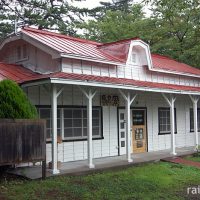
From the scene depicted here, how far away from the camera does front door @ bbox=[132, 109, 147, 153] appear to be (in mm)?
17016

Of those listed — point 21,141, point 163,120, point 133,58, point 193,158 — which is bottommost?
point 193,158

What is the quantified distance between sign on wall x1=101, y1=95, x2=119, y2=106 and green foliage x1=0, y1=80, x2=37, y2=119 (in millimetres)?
5122

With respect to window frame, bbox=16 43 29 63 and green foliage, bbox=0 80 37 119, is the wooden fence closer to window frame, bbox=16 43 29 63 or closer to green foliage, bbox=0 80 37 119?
green foliage, bbox=0 80 37 119

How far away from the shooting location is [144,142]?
57.6 feet

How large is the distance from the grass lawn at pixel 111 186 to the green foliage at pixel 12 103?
192 cm

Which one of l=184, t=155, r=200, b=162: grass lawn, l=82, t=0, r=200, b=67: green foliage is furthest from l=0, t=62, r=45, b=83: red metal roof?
l=82, t=0, r=200, b=67: green foliage

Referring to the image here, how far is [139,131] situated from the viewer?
17297 millimetres

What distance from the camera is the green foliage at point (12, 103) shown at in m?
10.4

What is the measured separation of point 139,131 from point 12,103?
819cm

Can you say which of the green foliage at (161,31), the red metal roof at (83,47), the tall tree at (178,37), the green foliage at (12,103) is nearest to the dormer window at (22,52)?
the red metal roof at (83,47)

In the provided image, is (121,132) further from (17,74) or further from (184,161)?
(17,74)

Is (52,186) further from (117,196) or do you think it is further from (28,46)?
(28,46)

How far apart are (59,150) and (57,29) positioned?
61.6ft

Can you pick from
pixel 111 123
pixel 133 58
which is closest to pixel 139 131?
pixel 111 123
